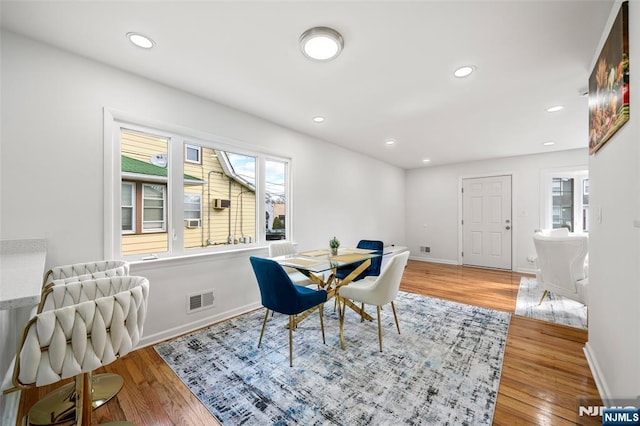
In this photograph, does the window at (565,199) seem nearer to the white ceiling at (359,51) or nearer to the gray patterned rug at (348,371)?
the white ceiling at (359,51)

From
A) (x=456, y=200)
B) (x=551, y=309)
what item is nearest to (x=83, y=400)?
(x=551, y=309)

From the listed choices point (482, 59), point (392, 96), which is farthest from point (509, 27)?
point (392, 96)

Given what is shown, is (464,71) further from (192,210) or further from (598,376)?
(192,210)

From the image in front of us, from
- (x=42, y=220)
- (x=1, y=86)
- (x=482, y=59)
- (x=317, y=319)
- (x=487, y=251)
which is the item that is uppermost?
(x=482, y=59)

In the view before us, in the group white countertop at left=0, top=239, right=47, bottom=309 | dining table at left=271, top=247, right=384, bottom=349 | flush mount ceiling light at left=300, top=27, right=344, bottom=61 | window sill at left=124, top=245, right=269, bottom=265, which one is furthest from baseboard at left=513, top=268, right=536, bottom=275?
white countertop at left=0, top=239, right=47, bottom=309

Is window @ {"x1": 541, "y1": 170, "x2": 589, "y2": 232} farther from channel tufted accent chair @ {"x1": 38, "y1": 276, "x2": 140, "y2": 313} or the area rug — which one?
channel tufted accent chair @ {"x1": 38, "y1": 276, "x2": 140, "y2": 313}

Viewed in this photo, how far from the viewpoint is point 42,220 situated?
1.93 meters

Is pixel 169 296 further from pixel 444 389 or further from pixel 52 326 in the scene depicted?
pixel 444 389

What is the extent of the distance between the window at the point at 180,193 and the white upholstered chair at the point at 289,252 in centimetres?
33

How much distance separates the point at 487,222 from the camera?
5941mm

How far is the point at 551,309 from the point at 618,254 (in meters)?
2.53

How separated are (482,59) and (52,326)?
311 centimetres

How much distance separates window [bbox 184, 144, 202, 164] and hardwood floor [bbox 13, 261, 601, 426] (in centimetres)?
191

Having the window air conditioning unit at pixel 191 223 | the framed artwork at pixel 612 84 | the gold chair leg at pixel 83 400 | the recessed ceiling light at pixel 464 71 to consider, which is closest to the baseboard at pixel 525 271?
the framed artwork at pixel 612 84
